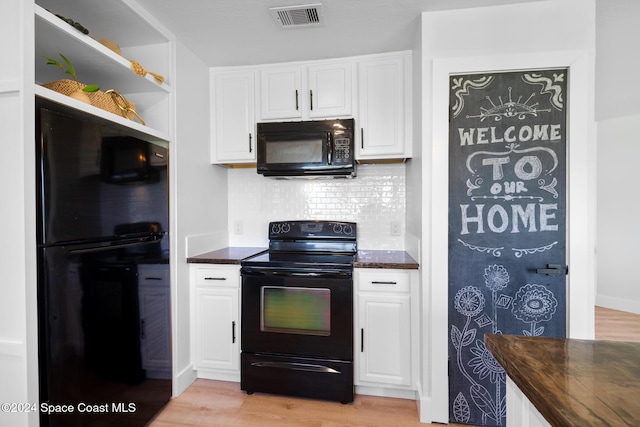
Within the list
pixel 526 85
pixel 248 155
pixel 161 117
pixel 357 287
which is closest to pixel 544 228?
pixel 526 85

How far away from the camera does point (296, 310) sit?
198 centimetres

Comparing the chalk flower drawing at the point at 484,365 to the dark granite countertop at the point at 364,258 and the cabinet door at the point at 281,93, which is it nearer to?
the dark granite countertop at the point at 364,258

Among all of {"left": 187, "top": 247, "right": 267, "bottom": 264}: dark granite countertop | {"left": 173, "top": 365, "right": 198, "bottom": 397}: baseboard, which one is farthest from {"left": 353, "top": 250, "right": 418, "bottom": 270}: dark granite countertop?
{"left": 173, "top": 365, "right": 198, "bottom": 397}: baseboard

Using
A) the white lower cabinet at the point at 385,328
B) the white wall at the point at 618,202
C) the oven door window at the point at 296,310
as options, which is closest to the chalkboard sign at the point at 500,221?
the white lower cabinet at the point at 385,328

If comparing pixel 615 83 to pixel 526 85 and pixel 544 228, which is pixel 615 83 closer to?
pixel 526 85

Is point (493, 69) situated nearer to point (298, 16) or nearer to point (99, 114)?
point (298, 16)

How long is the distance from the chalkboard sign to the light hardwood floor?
1.25 feet

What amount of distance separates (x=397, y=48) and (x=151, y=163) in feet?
5.96

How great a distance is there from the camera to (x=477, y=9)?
1.71m

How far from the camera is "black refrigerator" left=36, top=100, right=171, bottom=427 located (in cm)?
122

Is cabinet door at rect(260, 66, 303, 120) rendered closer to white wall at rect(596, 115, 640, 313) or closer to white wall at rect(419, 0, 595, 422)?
white wall at rect(419, 0, 595, 422)

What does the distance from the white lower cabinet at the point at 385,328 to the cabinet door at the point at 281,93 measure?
135 centimetres

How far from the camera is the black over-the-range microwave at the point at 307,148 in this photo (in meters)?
2.18

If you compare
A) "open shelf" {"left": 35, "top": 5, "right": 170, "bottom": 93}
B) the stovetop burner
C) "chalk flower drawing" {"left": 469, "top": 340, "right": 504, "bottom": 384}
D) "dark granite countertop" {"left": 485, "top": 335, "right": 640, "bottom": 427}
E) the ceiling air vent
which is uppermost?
the ceiling air vent
